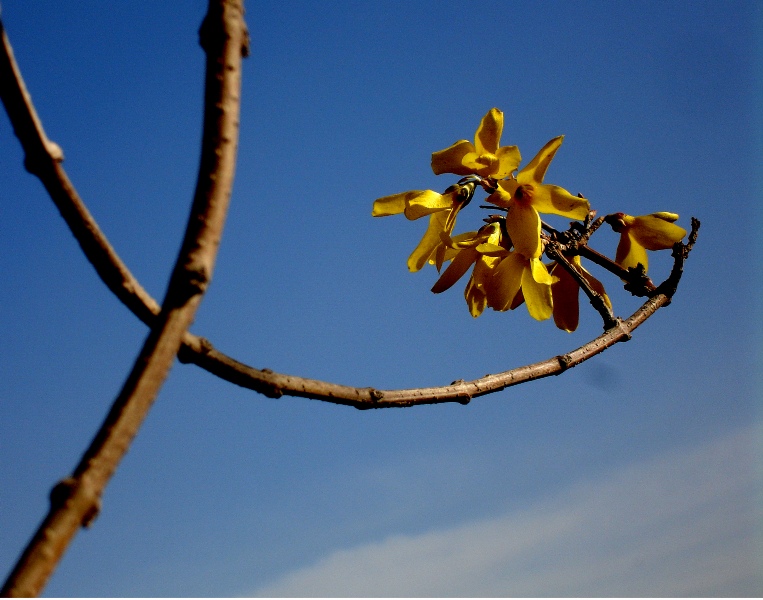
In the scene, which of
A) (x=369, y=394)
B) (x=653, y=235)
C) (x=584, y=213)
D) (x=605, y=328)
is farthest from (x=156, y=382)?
(x=653, y=235)

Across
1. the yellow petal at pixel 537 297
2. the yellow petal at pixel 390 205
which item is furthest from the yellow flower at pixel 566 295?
the yellow petal at pixel 390 205

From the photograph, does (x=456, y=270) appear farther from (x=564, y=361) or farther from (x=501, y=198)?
(x=564, y=361)

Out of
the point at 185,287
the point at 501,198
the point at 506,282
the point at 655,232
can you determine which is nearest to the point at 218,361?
the point at 185,287

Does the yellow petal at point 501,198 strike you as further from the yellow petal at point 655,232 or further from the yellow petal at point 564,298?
the yellow petal at point 655,232

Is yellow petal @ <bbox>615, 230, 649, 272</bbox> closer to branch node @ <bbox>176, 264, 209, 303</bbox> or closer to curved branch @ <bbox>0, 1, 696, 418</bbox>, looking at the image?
curved branch @ <bbox>0, 1, 696, 418</bbox>

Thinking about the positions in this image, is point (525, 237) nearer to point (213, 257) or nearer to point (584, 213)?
point (584, 213)

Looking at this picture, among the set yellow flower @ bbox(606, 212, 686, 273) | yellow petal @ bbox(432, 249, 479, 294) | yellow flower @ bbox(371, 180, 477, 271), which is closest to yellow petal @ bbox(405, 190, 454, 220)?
yellow flower @ bbox(371, 180, 477, 271)

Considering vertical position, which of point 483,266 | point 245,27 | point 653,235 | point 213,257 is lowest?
point 213,257
